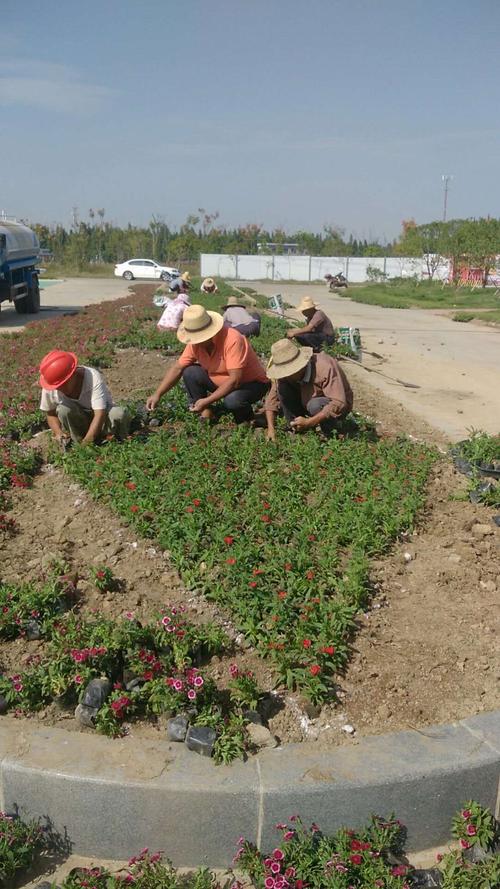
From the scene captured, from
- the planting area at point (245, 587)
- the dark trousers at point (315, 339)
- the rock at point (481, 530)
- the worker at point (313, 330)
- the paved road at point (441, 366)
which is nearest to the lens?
the planting area at point (245, 587)

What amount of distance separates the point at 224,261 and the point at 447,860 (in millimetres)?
59957

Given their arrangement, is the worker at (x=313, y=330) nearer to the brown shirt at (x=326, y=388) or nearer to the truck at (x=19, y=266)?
the brown shirt at (x=326, y=388)

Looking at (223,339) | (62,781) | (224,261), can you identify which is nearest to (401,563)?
(62,781)

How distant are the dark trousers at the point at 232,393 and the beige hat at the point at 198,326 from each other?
18.8 inches

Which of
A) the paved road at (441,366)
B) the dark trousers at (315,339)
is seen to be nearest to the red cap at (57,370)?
the paved road at (441,366)

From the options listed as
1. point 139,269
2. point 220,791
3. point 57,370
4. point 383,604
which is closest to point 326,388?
point 57,370

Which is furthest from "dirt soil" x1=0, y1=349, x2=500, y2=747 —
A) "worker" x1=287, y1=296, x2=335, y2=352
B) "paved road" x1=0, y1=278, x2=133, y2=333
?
"paved road" x1=0, y1=278, x2=133, y2=333

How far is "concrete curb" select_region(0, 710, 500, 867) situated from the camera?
2791 mm

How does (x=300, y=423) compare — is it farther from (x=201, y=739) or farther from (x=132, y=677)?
(x=201, y=739)

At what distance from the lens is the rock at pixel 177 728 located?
3062 millimetres

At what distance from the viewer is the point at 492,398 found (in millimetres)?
9766

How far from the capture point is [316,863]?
271cm

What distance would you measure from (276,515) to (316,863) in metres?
2.28

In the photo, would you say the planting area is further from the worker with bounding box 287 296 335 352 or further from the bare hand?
the worker with bounding box 287 296 335 352
